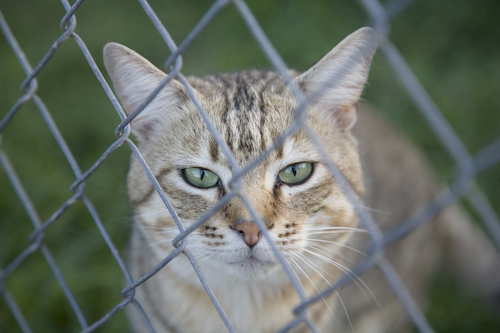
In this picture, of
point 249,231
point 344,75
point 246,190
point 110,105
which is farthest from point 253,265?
point 110,105

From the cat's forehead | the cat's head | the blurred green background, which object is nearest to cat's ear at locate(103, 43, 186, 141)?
the cat's head

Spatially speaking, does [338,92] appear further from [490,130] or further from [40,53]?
[40,53]

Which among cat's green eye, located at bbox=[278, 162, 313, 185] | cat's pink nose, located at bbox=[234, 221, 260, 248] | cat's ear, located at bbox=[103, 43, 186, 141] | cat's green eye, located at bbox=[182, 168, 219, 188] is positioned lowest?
cat's pink nose, located at bbox=[234, 221, 260, 248]

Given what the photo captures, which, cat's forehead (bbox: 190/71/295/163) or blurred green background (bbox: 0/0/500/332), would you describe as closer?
cat's forehead (bbox: 190/71/295/163)

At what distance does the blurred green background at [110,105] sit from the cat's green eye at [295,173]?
1236mm

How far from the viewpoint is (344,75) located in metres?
1.63

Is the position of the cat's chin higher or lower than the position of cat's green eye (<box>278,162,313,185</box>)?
lower

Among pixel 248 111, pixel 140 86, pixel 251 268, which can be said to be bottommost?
pixel 251 268

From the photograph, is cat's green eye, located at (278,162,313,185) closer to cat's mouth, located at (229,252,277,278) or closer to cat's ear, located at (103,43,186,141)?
cat's mouth, located at (229,252,277,278)

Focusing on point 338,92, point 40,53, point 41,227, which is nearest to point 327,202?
point 338,92

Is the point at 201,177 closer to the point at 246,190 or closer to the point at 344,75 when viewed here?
the point at 246,190

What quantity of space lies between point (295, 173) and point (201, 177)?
374mm

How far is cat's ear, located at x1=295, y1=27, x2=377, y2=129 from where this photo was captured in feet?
4.33

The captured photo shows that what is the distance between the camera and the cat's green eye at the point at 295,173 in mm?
1673
